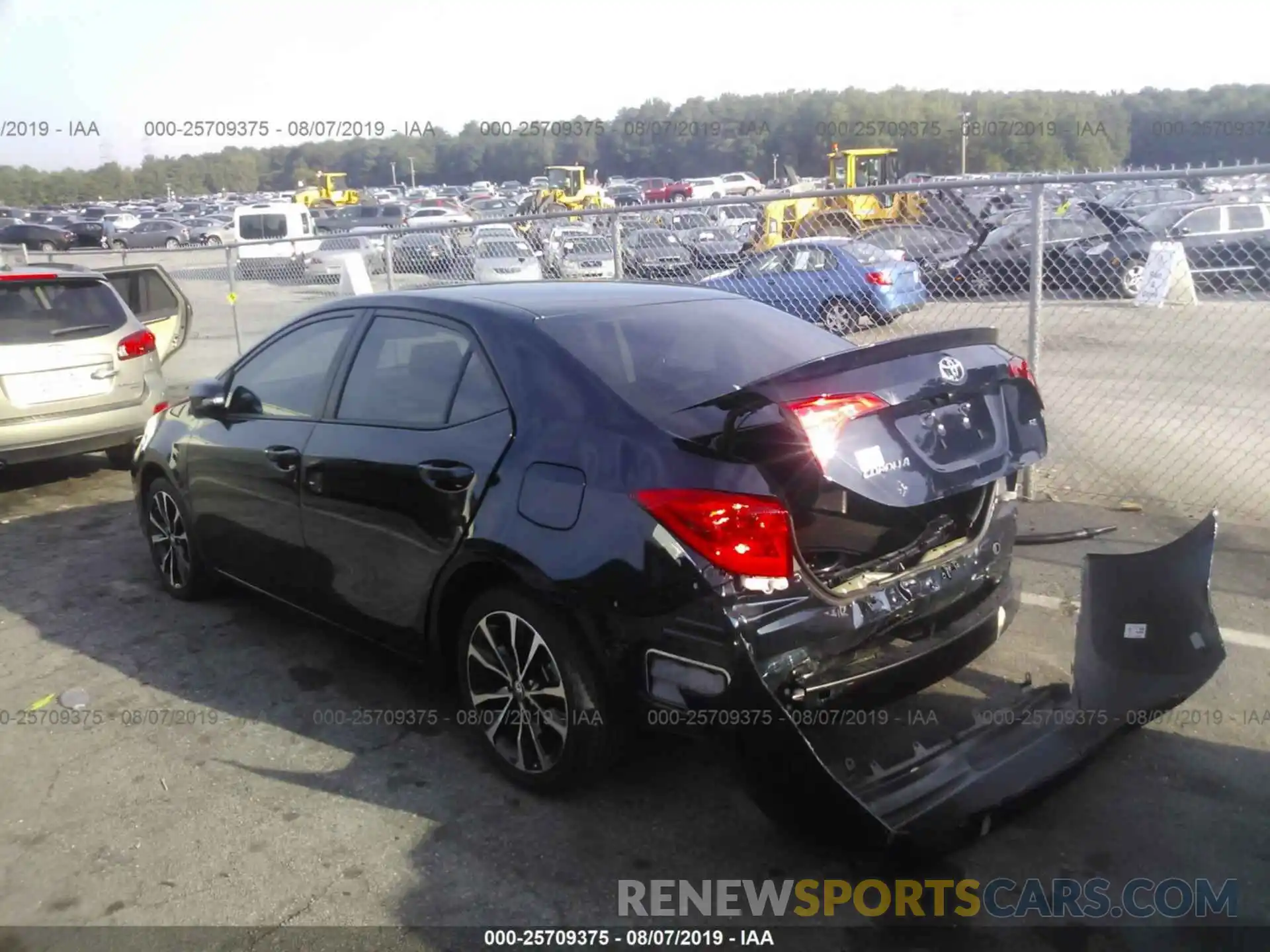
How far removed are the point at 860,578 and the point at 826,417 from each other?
1.89 ft

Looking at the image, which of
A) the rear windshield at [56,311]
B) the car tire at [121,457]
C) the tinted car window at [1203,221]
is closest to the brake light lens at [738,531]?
the rear windshield at [56,311]

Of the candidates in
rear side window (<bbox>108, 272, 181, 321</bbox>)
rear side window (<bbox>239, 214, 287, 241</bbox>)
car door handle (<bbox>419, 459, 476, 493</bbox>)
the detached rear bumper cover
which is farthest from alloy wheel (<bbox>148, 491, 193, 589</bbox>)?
rear side window (<bbox>239, 214, 287, 241</bbox>)

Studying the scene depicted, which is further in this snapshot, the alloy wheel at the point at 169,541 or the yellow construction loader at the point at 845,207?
the yellow construction loader at the point at 845,207

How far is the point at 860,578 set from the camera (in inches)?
126

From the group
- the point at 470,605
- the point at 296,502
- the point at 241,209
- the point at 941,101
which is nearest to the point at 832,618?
the point at 470,605

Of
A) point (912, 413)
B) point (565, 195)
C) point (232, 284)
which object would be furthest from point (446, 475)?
point (565, 195)

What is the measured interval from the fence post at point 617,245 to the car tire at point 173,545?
3.60 meters

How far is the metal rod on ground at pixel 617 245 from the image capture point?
8008mm

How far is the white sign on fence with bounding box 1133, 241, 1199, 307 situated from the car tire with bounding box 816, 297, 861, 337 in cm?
306

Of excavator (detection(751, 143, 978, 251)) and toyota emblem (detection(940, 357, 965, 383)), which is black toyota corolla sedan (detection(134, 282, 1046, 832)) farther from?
excavator (detection(751, 143, 978, 251))

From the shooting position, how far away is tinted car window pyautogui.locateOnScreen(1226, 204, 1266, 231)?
923cm

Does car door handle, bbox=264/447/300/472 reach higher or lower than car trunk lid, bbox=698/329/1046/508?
lower

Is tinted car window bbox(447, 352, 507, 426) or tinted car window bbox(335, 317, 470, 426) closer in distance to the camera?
tinted car window bbox(447, 352, 507, 426)

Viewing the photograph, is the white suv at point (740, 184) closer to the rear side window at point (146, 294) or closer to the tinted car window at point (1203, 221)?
the tinted car window at point (1203, 221)
